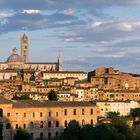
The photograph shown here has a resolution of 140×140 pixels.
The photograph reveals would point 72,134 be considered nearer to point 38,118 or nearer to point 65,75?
point 38,118

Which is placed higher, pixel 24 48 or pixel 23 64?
pixel 24 48

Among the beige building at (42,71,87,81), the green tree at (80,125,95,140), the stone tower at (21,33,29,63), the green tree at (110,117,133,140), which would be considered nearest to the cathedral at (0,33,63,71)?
the stone tower at (21,33,29,63)

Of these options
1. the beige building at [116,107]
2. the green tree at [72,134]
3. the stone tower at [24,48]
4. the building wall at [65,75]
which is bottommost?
the green tree at [72,134]

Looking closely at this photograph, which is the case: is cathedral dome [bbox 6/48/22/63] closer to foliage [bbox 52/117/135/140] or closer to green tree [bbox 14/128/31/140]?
green tree [bbox 14/128/31/140]

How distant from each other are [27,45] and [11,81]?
52356 mm

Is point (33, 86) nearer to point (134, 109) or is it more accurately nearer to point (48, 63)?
point (134, 109)

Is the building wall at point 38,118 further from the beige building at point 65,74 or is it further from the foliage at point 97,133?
the beige building at point 65,74

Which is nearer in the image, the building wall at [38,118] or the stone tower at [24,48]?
the building wall at [38,118]

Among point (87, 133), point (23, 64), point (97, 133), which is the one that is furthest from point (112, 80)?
point (97, 133)

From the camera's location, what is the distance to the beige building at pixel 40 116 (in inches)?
1556

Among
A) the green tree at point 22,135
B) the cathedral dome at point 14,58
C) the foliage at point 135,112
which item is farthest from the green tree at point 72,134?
the cathedral dome at point 14,58

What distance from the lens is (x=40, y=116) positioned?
41.0 m

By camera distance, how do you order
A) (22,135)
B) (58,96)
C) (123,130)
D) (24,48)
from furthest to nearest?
1. (24,48)
2. (58,96)
3. (22,135)
4. (123,130)

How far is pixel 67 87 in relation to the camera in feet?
259
